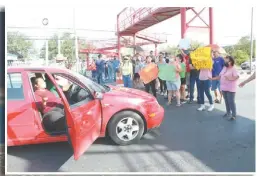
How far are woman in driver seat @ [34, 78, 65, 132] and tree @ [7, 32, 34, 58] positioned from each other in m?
0.36

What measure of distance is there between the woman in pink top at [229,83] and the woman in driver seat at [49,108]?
103 inches

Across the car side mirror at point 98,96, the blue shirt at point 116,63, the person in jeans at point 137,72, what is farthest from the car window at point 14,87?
the person in jeans at point 137,72

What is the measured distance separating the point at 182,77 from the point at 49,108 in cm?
310

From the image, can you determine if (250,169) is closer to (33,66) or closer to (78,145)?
(78,145)

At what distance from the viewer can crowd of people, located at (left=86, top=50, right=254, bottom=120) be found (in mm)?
4395

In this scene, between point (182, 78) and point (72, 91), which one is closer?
point (72, 91)

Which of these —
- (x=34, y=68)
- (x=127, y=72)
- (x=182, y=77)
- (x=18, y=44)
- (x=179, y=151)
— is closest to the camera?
(x=18, y=44)

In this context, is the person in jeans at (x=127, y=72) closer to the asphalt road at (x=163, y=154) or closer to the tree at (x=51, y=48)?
the asphalt road at (x=163, y=154)

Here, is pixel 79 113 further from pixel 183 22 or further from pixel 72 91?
pixel 183 22

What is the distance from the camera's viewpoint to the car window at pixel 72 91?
3.44 metres

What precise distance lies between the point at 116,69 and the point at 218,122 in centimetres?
189

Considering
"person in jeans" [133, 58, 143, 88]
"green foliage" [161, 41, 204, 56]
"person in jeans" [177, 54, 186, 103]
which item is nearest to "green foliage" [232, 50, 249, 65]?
"green foliage" [161, 41, 204, 56]

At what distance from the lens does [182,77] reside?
5.63 meters


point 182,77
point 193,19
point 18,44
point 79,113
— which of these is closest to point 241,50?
point 193,19
